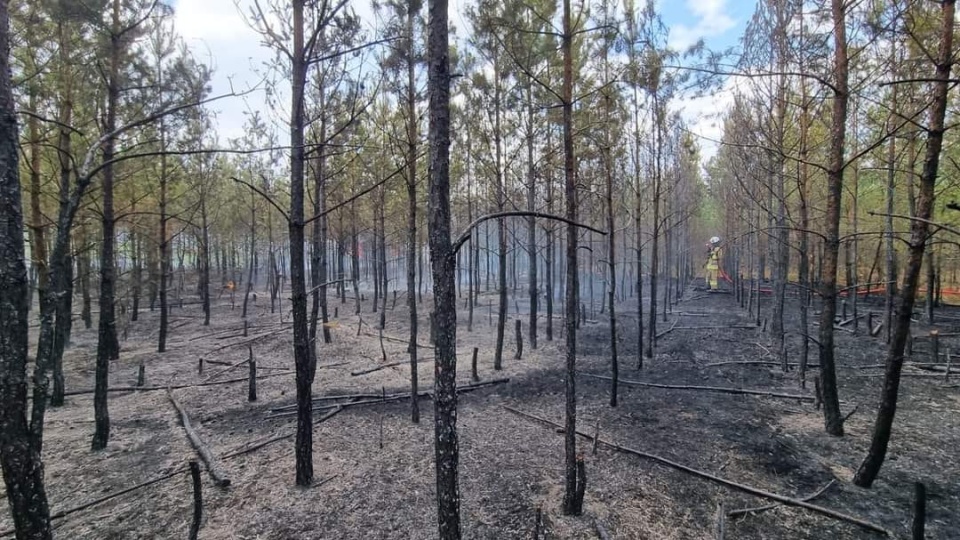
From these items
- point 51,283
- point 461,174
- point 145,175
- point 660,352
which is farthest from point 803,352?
point 145,175

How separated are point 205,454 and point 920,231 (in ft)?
32.8

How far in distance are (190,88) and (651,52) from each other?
9900mm

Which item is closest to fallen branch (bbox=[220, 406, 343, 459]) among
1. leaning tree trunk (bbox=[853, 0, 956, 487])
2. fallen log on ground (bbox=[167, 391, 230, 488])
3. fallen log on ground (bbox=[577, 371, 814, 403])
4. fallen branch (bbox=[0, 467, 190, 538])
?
fallen log on ground (bbox=[167, 391, 230, 488])

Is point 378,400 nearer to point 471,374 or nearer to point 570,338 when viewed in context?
point 471,374

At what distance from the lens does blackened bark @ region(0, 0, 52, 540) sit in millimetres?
A: 3049

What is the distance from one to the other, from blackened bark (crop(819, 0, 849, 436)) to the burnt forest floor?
674 millimetres

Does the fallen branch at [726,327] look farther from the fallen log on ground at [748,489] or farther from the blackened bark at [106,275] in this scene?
the blackened bark at [106,275]

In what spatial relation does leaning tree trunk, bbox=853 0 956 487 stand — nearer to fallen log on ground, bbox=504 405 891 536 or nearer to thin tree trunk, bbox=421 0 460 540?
fallen log on ground, bbox=504 405 891 536

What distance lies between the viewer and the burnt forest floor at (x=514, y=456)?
504cm

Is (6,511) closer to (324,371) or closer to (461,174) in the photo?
(324,371)

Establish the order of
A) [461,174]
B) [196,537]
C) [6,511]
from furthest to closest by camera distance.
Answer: [461,174], [6,511], [196,537]

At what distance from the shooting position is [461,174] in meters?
20.2

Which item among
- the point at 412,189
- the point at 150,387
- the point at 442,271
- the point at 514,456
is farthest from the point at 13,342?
the point at 150,387

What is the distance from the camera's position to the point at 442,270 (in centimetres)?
344
